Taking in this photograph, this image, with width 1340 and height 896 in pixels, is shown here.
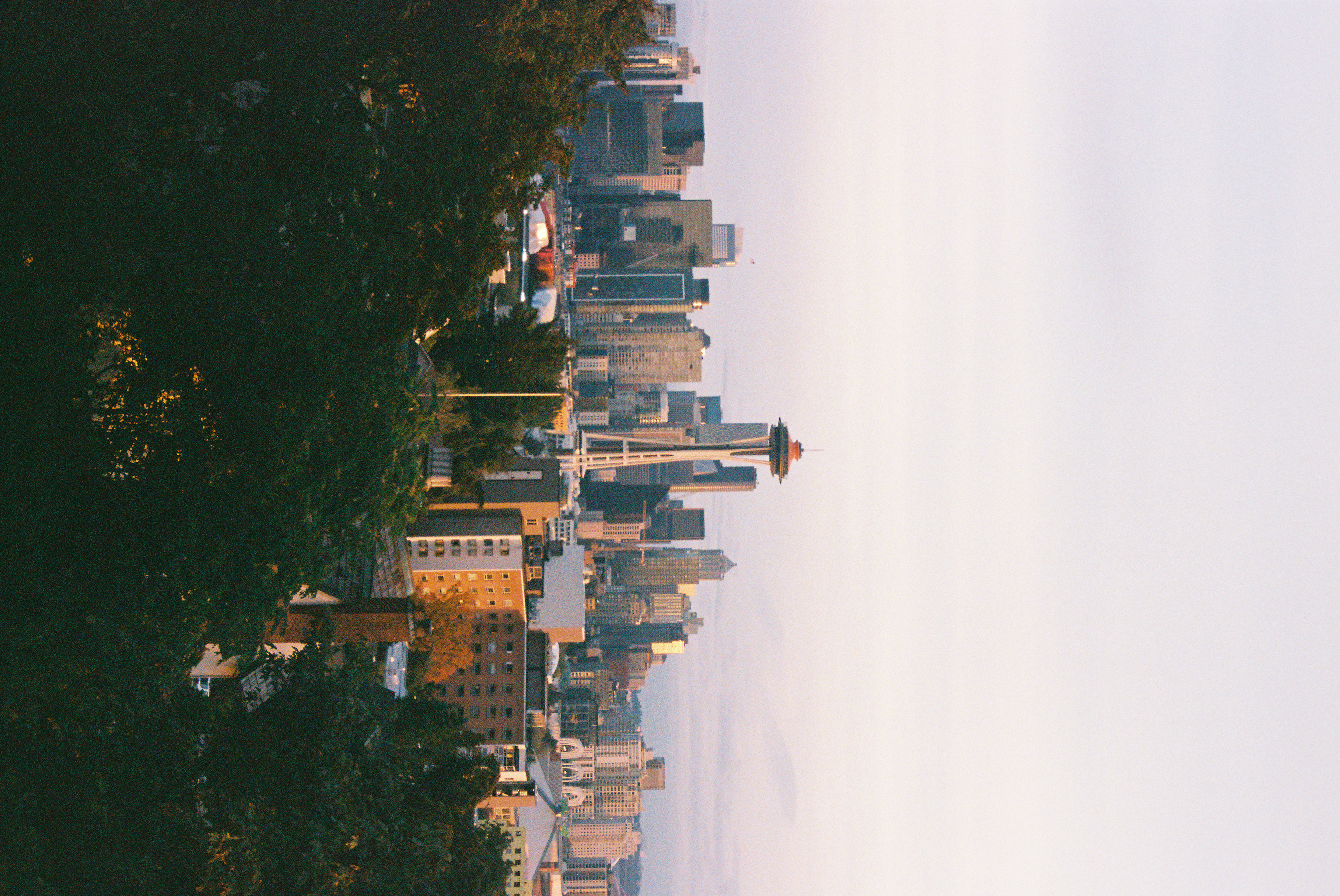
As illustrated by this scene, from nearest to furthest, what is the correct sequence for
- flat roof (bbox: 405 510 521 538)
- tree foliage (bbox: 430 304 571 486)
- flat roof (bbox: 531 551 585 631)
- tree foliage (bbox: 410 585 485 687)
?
tree foliage (bbox: 430 304 571 486) < tree foliage (bbox: 410 585 485 687) < flat roof (bbox: 405 510 521 538) < flat roof (bbox: 531 551 585 631)

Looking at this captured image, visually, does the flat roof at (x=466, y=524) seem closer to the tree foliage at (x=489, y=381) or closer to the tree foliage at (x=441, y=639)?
the tree foliage at (x=441, y=639)

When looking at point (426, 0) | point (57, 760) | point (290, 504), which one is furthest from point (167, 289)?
point (426, 0)

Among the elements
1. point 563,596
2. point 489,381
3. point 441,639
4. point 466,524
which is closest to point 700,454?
point 563,596

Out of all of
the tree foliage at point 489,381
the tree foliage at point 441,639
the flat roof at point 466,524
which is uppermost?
the tree foliage at point 489,381

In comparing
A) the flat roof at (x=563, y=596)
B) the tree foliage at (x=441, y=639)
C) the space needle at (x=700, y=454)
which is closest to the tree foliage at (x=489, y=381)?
the tree foliage at (x=441, y=639)

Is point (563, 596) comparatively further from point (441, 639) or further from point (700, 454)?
point (441, 639)

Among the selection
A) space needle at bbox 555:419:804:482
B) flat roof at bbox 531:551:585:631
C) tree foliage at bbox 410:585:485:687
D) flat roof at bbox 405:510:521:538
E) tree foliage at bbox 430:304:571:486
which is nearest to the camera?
tree foliage at bbox 430:304:571:486

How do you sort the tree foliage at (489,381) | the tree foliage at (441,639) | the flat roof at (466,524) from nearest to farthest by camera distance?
the tree foliage at (489,381) < the tree foliage at (441,639) < the flat roof at (466,524)

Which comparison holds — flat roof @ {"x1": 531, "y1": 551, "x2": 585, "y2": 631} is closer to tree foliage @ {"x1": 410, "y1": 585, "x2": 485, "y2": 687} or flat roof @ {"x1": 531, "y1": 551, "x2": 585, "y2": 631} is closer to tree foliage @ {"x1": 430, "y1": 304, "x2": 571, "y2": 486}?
tree foliage @ {"x1": 410, "y1": 585, "x2": 485, "y2": 687}

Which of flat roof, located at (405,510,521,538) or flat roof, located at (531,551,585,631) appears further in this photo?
flat roof, located at (531,551,585,631)

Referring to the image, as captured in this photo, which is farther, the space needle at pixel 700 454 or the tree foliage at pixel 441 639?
the space needle at pixel 700 454

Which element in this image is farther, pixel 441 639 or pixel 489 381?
pixel 441 639

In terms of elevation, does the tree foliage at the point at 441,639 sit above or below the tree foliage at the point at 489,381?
below

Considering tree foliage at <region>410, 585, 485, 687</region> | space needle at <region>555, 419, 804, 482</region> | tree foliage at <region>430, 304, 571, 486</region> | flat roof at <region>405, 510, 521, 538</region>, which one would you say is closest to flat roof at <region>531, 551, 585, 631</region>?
space needle at <region>555, 419, 804, 482</region>
